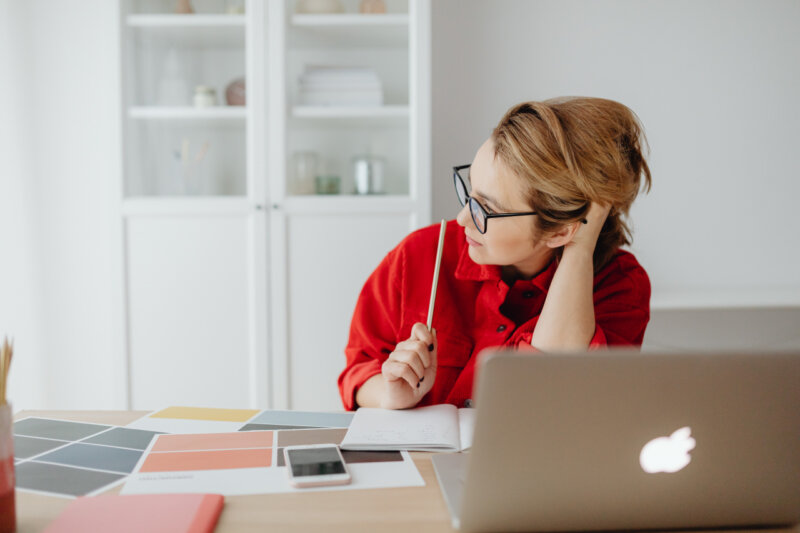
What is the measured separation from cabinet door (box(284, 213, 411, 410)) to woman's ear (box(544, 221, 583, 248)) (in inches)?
38.3

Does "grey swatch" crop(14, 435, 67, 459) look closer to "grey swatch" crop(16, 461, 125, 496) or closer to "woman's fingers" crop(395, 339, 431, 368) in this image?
"grey swatch" crop(16, 461, 125, 496)

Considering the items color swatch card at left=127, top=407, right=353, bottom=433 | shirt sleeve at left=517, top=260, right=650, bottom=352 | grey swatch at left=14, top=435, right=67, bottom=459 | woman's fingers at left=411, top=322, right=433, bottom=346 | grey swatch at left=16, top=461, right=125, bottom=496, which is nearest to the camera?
grey swatch at left=16, top=461, right=125, bottom=496

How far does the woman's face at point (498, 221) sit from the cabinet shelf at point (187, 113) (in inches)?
46.8

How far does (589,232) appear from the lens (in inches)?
49.0

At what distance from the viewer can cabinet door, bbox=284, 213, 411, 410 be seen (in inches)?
85.6

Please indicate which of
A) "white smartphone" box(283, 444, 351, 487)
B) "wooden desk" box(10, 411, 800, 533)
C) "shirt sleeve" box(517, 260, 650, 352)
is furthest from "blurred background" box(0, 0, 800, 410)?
"wooden desk" box(10, 411, 800, 533)

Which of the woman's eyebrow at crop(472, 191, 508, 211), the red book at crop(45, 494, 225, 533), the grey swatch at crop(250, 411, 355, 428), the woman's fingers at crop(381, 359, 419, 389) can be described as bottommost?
the grey swatch at crop(250, 411, 355, 428)

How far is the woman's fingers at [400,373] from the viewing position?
3.40ft

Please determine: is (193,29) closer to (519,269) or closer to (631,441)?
(519,269)

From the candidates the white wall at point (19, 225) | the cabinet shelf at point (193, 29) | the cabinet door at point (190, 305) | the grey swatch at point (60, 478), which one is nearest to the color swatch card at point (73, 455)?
the grey swatch at point (60, 478)

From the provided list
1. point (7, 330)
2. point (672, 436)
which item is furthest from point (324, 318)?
point (672, 436)

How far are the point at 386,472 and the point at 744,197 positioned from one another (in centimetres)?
234

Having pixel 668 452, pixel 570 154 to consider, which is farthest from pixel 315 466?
pixel 570 154

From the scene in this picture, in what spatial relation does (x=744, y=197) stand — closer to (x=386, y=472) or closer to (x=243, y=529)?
(x=386, y=472)
